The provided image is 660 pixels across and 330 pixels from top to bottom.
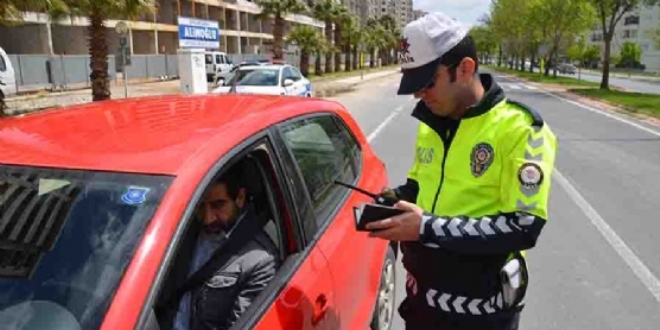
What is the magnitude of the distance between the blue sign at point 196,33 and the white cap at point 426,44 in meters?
20.2

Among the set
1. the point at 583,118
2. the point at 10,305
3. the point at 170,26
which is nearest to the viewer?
the point at 10,305

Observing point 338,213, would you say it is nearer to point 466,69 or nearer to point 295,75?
point 466,69

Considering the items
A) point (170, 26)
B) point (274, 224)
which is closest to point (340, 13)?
point (170, 26)

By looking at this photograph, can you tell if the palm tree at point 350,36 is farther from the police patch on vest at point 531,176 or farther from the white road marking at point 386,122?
the police patch on vest at point 531,176

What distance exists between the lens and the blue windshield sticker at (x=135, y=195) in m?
1.59

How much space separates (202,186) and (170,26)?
152 ft

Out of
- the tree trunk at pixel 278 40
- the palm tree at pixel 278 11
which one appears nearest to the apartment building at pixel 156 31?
Answer: the palm tree at pixel 278 11

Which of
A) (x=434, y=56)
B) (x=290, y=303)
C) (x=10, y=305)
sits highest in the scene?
(x=434, y=56)

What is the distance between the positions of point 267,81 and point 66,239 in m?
14.3

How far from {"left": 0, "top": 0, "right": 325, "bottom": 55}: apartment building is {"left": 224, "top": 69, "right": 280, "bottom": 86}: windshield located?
13.0 feet

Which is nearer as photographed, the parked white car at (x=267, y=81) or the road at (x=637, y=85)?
the parked white car at (x=267, y=81)

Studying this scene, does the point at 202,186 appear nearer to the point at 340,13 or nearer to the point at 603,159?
the point at 603,159

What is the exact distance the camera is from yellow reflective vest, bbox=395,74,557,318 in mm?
1685

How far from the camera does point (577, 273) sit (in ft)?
14.5
